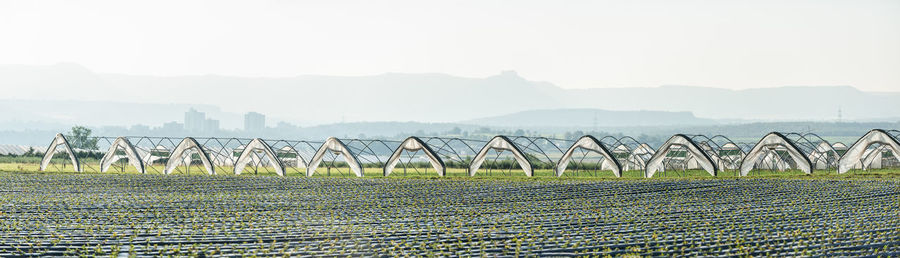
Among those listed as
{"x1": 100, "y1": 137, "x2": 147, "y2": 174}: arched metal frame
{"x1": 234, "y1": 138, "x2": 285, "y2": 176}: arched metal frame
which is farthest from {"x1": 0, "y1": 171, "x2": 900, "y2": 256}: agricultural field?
{"x1": 100, "y1": 137, "x2": 147, "y2": 174}: arched metal frame

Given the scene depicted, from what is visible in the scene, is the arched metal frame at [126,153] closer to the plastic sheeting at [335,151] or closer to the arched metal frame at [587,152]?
the plastic sheeting at [335,151]

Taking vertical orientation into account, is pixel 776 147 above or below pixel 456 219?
above

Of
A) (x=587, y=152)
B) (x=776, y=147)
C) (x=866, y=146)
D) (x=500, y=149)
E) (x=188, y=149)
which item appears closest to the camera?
(x=587, y=152)

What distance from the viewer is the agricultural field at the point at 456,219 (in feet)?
61.8

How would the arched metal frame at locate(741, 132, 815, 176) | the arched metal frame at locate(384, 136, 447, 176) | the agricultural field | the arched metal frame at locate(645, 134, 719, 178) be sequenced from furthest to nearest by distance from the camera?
the arched metal frame at locate(384, 136, 447, 176) → the arched metal frame at locate(741, 132, 815, 176) → the arched metal frame at locate(645, 134, 719, 178) → the agricultural field

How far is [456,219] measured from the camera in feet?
78.6

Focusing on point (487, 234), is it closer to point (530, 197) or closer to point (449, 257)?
point (449, 257)

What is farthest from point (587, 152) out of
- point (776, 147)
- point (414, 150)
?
point (776, 147)

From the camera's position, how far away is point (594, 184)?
124ft

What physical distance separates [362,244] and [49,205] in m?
14.9

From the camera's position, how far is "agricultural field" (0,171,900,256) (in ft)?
61.8

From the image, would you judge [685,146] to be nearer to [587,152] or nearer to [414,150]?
[587,152]

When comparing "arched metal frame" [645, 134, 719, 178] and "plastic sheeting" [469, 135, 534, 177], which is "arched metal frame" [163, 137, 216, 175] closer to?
"plastic sheeting" [469, 135, 534, 177]

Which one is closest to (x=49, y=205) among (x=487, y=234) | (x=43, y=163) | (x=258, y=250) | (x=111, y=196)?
(x=111, y=196)
